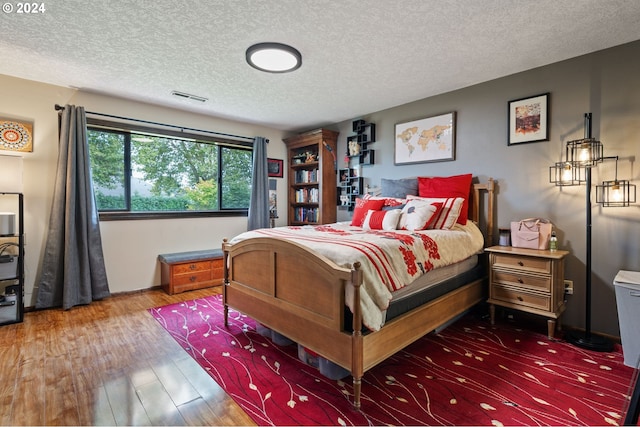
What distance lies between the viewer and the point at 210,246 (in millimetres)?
4371

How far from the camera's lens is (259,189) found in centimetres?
462

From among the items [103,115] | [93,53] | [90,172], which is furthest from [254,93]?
[90,172]

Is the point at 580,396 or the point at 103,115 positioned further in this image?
the point at 103,115

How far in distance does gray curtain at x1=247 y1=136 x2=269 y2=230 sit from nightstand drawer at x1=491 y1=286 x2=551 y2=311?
10.4 ft

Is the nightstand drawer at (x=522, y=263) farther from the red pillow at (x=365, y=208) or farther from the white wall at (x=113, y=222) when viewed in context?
the white wall at (x=113, y=222)

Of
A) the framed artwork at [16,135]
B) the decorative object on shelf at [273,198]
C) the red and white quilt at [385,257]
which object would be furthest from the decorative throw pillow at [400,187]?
the framed artwork at [16,135]

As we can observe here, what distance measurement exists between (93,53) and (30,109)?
125 centimetres

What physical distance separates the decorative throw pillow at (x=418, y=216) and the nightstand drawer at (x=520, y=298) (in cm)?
82

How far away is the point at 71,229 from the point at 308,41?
2959 mm

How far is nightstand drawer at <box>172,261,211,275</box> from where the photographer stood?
3.65 metres

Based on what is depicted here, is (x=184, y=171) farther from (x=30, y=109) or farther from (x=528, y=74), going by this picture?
(x=528, y=74)

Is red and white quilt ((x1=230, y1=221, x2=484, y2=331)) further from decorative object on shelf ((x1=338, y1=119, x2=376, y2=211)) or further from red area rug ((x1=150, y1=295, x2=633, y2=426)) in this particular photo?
decorative object on shelf ((x1=338, y1=119, x2=376, y2=211))

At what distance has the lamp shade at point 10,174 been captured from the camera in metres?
2.68

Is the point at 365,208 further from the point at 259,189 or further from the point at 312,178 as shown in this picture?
the point at 259,189
